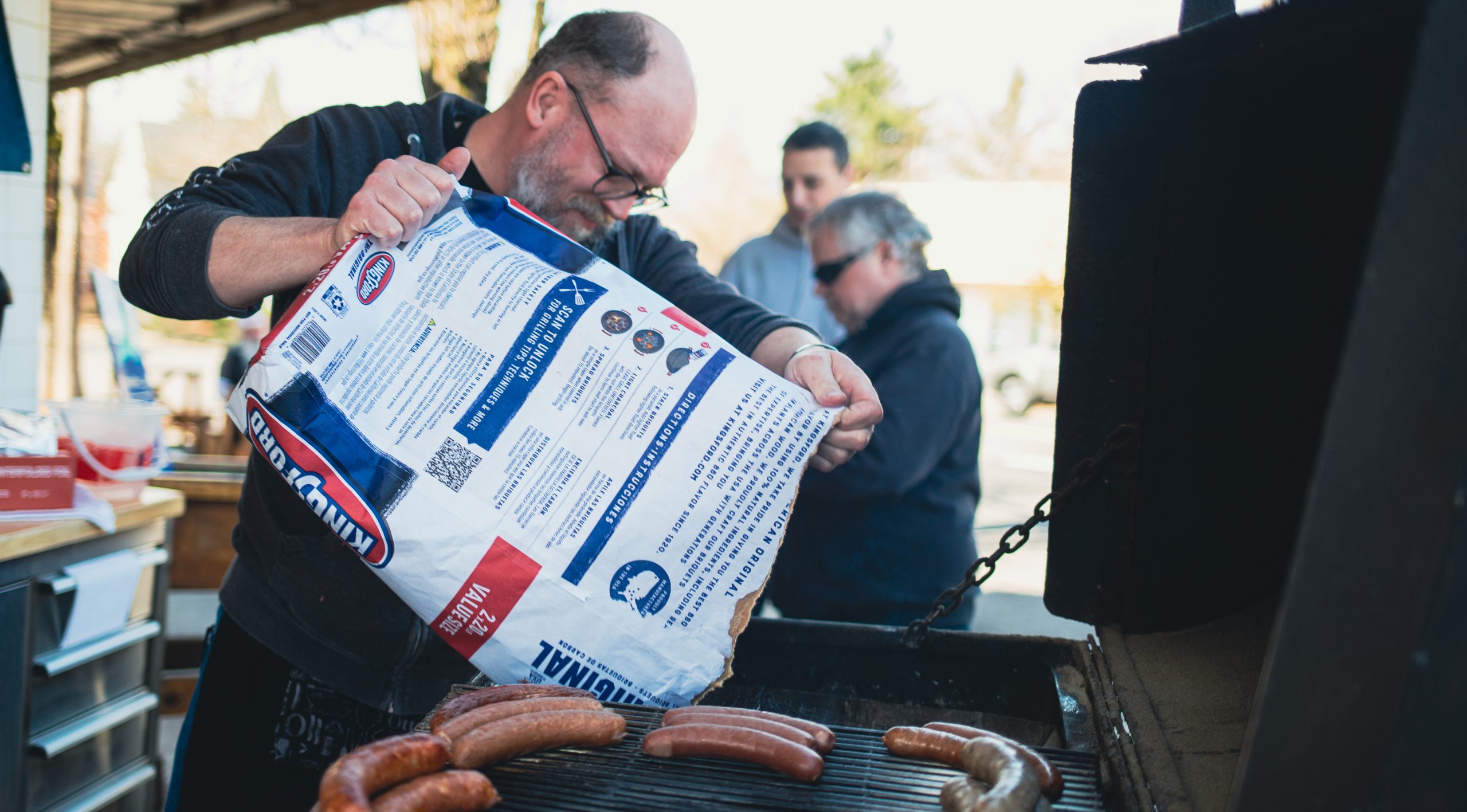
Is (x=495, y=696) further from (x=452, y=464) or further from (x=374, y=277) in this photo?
(x=374, y=277)

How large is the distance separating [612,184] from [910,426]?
1184 mm

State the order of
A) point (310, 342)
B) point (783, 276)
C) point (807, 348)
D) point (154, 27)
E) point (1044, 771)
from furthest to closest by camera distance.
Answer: point (154, 27) → point (783, 276) → point (807, 348) → point (310, 342) → point (1044, 771)

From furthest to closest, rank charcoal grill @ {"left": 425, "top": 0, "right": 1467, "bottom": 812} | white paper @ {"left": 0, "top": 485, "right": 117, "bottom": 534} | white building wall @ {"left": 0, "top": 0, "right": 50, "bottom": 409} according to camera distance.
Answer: white building wall @ {"left": 0, "top": 0, "right": 50, "bottom": 409}, white paper @ {"left": 0, "top": 485, "right": 117, "bottom": 534}, charcoal grill @ {"left": 425, "top": 0, "right": 1467, "bottom": 812}

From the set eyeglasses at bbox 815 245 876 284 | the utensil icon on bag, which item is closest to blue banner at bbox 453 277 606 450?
→ the utensil icon on bag

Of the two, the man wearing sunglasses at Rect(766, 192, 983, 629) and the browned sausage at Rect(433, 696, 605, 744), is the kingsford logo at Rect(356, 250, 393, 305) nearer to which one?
the browned sausage at Rect(433, 696, 605, 744)

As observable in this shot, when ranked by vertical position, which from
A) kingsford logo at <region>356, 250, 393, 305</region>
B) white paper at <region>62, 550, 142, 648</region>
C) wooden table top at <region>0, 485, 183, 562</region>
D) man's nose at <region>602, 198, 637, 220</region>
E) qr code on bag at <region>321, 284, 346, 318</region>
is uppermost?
man's nose at <region>602, 198, 637, 220</region>

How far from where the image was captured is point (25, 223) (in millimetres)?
3914

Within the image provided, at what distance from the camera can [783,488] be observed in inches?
57.7

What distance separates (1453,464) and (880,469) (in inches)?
79.1

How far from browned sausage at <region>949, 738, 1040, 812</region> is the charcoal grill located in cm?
9

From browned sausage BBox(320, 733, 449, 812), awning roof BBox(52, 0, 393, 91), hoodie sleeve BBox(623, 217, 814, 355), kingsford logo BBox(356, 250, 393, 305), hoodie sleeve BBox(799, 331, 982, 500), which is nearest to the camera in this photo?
browned sausage BBox(320, 733, 449, 812)

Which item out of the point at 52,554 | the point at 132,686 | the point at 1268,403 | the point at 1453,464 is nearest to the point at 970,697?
the point at 1268,403

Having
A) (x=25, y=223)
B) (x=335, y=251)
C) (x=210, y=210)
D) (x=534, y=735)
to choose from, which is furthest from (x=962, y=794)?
(x=25, y=223)

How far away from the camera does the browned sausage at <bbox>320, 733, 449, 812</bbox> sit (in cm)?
98
